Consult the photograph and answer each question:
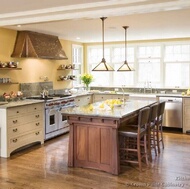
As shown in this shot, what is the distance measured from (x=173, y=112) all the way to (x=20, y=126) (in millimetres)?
3938

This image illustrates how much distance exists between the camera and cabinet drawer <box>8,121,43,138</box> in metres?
5.22

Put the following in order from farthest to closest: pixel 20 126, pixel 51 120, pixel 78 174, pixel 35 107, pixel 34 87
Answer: pixel 34 87, pixel 51 120, pixel 35 107, pixel 20 126, pixel 78 174

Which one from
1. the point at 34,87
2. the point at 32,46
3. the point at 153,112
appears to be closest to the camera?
the point at 153,112

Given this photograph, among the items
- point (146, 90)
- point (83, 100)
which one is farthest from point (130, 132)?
point (146, 90)

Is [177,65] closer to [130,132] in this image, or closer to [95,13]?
[130,132]

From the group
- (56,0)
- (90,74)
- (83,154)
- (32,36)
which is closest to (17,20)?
(56,0)

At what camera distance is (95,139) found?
4.38 meters

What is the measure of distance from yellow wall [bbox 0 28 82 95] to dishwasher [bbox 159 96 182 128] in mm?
2936

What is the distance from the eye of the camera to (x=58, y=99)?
6586 mm

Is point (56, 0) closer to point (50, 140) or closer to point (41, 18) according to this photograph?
point (41, 18)

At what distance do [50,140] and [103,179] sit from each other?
262cm

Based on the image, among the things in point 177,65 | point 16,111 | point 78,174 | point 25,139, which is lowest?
point 78,174

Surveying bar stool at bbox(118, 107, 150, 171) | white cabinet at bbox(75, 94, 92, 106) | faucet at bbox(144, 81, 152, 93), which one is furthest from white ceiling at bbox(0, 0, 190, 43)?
faucet at bbox(144, 81, 152, 93)

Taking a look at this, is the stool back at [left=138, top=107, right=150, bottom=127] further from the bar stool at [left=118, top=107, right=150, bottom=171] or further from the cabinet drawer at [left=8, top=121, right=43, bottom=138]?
the cabinet drawer at [left=8, top=121, right=43, bottom=138]
